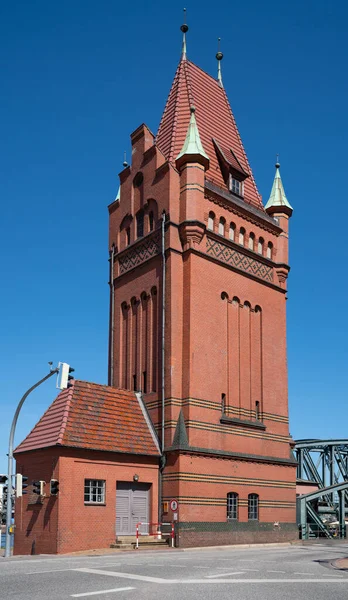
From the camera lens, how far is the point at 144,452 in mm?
33188

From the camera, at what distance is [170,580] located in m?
16.2

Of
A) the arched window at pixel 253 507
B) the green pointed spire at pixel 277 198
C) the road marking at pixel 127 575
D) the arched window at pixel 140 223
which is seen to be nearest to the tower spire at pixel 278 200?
the green pointed spire at pixel 277 198

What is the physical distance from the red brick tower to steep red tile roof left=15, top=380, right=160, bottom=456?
1.05 m

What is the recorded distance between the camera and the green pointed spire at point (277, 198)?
1698 inches

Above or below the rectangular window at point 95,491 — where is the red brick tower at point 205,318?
above

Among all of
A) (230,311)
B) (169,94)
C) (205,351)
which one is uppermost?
(169,94)

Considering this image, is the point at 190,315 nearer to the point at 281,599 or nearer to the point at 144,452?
the point at 144,452

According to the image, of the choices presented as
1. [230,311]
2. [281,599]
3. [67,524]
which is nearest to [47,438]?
[67,524]

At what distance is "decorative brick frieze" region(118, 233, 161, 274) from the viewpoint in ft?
123

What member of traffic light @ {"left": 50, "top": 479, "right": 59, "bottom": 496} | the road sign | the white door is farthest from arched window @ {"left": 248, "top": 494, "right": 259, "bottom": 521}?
traffic light @ {"left": 50, "top": 479, "right": 59, "bottom": 496}

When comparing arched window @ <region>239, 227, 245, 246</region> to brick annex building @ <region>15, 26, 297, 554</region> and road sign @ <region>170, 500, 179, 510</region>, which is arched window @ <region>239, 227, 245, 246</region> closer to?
brick annex building @ <region>15, 26, 297, 554</region>

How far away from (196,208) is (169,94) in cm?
1125

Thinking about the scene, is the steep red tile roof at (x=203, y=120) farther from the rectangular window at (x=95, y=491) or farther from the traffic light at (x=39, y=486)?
the traffic light at (x=39, y=486)

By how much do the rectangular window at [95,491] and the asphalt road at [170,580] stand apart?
8.53m
